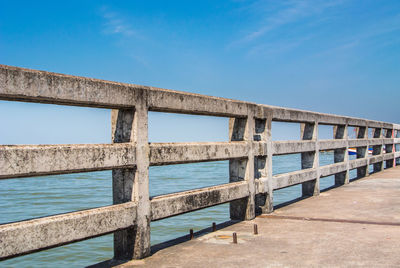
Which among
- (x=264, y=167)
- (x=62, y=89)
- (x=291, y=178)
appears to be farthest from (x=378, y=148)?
(x=62, y=89)

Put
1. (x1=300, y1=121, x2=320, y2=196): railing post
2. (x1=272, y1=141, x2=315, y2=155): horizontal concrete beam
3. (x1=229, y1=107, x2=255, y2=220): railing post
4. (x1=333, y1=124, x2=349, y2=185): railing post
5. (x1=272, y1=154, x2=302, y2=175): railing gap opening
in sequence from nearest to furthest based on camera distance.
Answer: (x1=229, y1=107, x2=255, y2=220): railing post, (x1=272, y1=141, x2=315, y2=155): horizontal concrete beam, (x1=300, y1=121, x2=320, y2=196): railing post, (x1=333, y1=124, x2=349, y2=185): railing post, (x1=272, y1=154, x2=302, y2=175): railing gap opening

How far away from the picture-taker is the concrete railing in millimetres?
3311

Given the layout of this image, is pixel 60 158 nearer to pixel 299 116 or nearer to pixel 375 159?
pixel 299 116

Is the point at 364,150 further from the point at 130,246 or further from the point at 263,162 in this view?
the point at 130,246

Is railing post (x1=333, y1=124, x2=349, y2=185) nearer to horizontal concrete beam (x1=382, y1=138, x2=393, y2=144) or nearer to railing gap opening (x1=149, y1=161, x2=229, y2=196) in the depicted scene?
horizontal concrete beam (x1=382, y1=138, x2=393, y2=144)

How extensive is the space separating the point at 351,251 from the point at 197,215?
6.81 m

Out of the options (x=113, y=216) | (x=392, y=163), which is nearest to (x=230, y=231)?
(x=113, y=216)

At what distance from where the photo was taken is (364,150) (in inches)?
480

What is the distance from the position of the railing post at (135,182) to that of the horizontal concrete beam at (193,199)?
0.60ft

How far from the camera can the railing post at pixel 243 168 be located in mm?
6113

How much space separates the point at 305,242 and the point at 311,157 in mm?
3908

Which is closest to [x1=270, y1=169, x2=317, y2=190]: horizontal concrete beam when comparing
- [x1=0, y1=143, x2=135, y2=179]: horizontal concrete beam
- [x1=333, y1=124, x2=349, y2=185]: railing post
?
[x1=333, y1=124, x2=349, y2=185]: railing post

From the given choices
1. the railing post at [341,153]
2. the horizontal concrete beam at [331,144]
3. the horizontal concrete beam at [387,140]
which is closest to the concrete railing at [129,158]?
the horizontal concrete beam at [331,144]

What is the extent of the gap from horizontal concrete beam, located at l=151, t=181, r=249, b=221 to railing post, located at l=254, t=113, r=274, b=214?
70 centimetres
